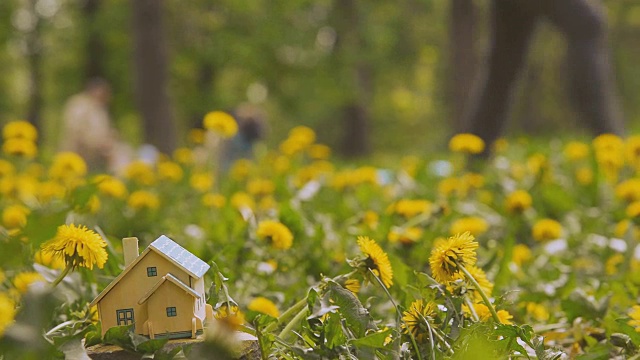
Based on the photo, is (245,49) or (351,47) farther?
(351,47)

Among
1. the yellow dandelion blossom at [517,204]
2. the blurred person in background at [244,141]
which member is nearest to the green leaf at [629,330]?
the yellow dandelion blossom at [517,204]

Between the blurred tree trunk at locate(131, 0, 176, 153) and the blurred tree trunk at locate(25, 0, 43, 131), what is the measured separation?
1221cm

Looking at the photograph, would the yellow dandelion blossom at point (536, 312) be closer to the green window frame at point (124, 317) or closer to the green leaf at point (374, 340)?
the green leaf at point (374, 340)

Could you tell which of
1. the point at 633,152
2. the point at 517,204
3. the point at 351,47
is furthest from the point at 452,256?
the point at 351,47

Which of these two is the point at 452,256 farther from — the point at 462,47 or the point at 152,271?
the point at 462,47

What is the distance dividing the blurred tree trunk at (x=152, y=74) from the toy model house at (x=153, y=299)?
9.41m

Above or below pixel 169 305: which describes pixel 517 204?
above

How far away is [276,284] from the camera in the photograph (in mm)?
Answer: 2867

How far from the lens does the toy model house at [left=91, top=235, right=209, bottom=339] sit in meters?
1.62

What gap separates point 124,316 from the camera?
1643 mm

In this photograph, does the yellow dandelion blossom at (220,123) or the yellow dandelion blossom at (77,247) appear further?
the yellow dandelion blossom at (220,123)

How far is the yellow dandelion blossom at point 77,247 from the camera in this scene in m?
1.56

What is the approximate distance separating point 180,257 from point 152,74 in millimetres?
9844

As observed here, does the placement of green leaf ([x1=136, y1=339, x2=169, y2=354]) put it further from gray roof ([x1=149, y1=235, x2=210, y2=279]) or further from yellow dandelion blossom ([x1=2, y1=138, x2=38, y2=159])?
yellow dandelion blossom ([x1=2, y1=138, x2=38, y2=159])
